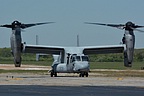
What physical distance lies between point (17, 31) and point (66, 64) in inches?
264

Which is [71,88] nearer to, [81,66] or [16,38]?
[16,38]

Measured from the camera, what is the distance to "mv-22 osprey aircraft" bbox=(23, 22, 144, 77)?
4928 centimetres

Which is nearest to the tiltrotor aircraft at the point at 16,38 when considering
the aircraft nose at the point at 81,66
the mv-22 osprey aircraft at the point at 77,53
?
the mv-22 osprey aircraft at the point at 77,53

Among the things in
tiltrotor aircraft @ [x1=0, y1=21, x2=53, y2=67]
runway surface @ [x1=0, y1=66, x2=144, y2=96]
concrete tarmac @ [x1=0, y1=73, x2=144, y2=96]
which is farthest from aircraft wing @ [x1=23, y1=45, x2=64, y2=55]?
concrete tarmac @ [x1=0, y1=73, x2=144, y2=96]

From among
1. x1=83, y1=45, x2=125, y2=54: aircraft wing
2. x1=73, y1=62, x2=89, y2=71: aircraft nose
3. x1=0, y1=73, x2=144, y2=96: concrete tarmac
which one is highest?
x1=83, y1=45, x2=125, y2=54: aircraft wing

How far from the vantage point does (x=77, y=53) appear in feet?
169

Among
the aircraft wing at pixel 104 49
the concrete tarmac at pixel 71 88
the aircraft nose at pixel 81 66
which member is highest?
the aircraft wing at pixel 104 49

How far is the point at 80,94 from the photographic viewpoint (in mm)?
24703

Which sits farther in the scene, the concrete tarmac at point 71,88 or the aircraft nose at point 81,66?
the aircraft nose at point 81,66

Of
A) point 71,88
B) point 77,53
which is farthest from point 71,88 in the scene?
point 77,53

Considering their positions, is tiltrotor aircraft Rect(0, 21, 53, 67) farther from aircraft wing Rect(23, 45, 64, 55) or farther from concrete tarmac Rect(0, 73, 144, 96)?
concrete tarmac Rect(0, 73, 144, 96)

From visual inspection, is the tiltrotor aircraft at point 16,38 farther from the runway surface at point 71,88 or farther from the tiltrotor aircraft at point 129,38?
the runway surface at point 71,88

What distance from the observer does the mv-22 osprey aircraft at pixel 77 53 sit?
162ft

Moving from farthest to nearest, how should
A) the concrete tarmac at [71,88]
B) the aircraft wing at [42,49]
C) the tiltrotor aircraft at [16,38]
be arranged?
the aircraft wing at [42,49], the tiltrotor aircraft at [16,38], the concrete tarmac at [71,88]
